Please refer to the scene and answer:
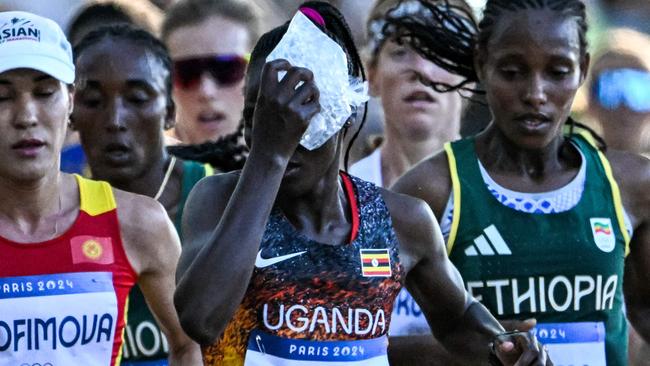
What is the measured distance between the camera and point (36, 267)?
5762 millimetres

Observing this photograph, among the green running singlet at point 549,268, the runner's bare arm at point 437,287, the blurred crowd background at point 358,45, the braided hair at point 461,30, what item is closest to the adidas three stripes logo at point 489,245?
the green running singlet at point 549,268

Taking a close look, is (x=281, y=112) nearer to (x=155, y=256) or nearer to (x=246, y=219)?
(x=246, y=219)

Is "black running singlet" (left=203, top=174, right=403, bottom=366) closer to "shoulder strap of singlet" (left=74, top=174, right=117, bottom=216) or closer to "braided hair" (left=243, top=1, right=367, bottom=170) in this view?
"braided hair" (left=243, top=1, right=367, bottom=170)

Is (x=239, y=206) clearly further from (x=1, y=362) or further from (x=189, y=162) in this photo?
(x=189, y=162)

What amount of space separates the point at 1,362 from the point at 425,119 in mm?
3158

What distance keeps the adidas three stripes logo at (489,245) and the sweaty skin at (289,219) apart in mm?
849

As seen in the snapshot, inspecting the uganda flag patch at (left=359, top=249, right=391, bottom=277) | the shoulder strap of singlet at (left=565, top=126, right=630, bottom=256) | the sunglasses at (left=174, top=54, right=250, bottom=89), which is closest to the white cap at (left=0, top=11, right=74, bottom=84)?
the uganda flag patch at (left=359, top=249, right=391, bottom=277)

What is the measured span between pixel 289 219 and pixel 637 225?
1883 millimetres

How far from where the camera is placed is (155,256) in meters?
6.09

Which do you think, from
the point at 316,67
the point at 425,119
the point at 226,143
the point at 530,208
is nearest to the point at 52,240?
the point at 316,67

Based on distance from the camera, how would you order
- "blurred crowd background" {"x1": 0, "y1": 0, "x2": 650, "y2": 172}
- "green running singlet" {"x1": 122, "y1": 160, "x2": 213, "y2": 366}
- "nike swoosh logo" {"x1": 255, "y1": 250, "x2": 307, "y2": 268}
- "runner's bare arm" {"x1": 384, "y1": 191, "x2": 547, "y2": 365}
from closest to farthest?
"nike swoosh logo" {"x1": 255, "y1": 250, "x2": 307, "y2": 268} < "runner's bare arm" {"x1": 384, "y1": 191, "x2": 547, "y2": 365} < "green running singlet" {"x1": 122, "y1": 160, "x2": 213, "y2": 366} < "blurred crowd background" {"x1": 0, "y1": 0, "x2": 650, "y2": 172}

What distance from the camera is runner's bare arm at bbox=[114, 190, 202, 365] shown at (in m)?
6.05

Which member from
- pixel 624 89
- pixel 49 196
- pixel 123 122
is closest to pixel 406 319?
pixel 123 122

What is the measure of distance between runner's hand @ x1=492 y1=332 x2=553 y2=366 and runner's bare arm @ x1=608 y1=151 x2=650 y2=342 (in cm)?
161
